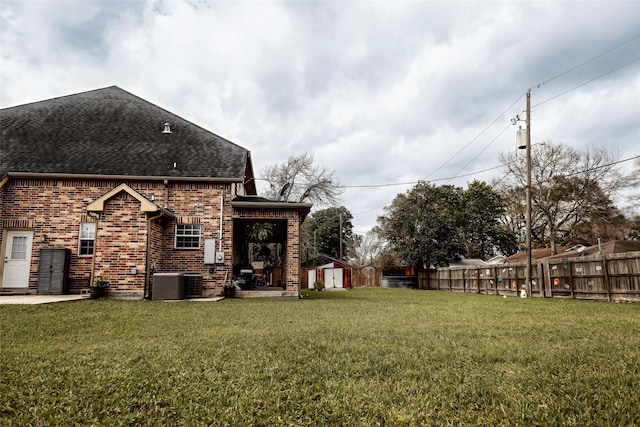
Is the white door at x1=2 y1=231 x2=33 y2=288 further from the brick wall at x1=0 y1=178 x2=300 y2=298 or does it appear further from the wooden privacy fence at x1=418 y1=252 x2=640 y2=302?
the wooden privacy fence at x1=418 y1=252 x2=640 y2=302

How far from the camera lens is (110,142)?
1556cm

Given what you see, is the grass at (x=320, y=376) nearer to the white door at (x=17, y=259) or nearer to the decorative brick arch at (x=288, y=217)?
the decorative brick arch at (x=288, y=217)

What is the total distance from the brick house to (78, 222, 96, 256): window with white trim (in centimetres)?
3

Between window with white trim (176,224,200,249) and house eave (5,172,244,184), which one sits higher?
house eave (5,172,244,184)

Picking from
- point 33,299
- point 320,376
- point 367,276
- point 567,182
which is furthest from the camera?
point 367,276

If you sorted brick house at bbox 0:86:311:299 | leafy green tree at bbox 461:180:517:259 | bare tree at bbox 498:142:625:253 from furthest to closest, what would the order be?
leafy green tree at bbox 461:180:517:259 < bare tree at bbox 498:142:625:253 < brick house at bbox 0:86:311:299

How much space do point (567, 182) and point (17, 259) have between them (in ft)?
105

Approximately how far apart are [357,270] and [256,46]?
88.5 ft

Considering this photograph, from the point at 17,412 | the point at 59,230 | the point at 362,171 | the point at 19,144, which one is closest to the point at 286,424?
the point at 17,412

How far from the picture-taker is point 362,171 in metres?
33.0

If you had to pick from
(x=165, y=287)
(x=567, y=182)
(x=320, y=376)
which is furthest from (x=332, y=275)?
(x=320, y=376)

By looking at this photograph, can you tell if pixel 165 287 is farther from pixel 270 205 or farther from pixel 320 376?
pixel 320 376

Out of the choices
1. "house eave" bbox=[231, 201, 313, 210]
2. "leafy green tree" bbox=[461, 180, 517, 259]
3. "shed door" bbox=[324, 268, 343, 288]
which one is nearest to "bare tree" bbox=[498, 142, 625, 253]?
"leafy green tree" bbox=[461, 180, 517, 259]

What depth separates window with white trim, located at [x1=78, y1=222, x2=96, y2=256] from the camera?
13.3m
